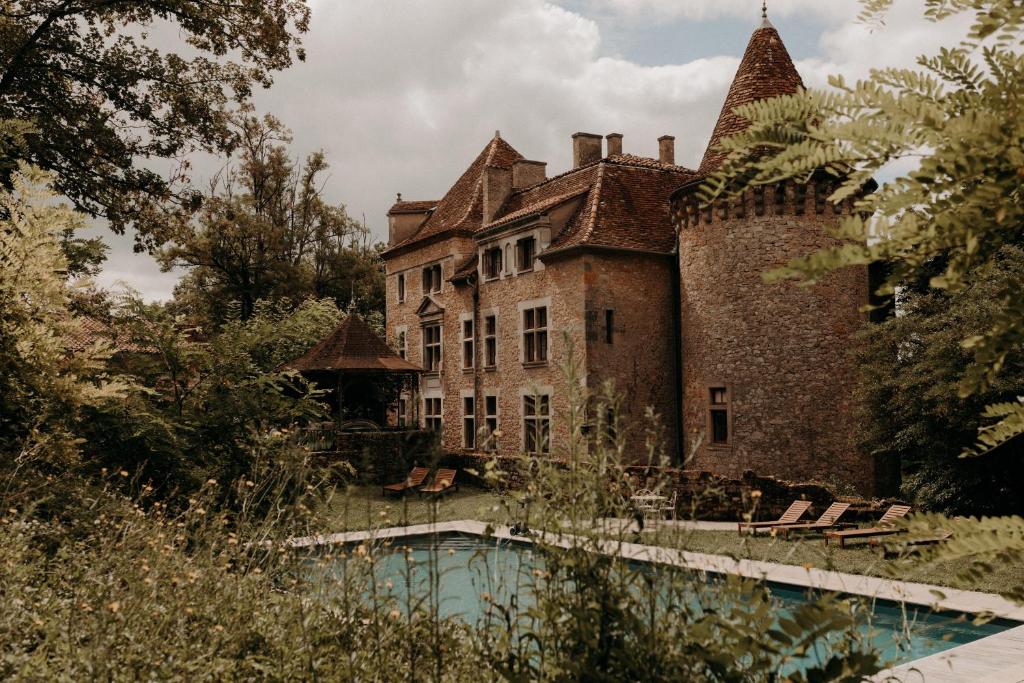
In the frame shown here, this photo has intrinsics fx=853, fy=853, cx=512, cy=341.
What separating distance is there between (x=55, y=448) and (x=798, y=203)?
17153 millimetres

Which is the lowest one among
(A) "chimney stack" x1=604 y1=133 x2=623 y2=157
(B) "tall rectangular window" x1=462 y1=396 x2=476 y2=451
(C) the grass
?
(C) the grass

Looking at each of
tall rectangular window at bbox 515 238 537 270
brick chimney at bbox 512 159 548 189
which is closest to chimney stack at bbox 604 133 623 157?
brick chimney at bbox 512 159 548 189

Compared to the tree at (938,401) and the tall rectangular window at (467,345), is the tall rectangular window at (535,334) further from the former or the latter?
the tree at (938,401)

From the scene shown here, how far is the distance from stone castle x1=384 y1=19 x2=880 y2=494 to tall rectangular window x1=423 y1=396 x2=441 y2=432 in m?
0.10

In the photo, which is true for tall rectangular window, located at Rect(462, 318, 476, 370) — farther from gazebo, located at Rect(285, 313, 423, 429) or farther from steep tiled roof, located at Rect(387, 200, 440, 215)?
steep tiled roof, located at Rect(387, 200, 440, 215)

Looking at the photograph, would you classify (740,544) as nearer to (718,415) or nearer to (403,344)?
(718,415)

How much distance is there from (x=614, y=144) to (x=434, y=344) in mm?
9015

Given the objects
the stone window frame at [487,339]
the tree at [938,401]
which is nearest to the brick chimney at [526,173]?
the stone window frame at [487,339]

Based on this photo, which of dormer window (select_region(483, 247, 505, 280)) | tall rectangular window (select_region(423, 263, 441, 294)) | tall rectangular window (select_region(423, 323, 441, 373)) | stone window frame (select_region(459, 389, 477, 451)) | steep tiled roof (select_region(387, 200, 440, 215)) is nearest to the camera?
dormer window (select_region(483, 247, 505, 280))

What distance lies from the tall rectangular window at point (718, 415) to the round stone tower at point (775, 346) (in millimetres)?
25

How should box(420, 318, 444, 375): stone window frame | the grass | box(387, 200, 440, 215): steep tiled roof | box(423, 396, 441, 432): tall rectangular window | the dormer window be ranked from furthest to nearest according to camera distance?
box(387, 200, 440, 215): steep tiled roof, box(423, 396, 441, 432): tall rectangular window, box(420, 318, 444, 375): stone window frame, the dormer window, the grass

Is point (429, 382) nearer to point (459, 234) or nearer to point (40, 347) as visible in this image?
point (459, 234)

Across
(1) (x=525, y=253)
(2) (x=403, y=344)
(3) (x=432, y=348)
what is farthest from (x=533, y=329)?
(2) (x=403, y=344)

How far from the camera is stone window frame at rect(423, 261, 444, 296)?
2939 cm
